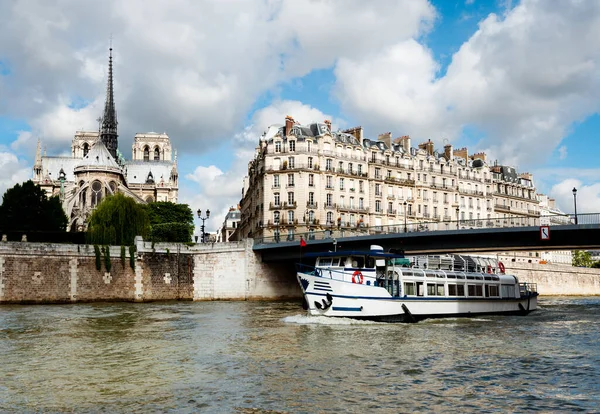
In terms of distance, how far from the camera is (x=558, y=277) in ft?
282

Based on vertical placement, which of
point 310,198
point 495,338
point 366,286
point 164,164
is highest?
point 164,164

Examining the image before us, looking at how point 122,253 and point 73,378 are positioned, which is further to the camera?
point 122,253

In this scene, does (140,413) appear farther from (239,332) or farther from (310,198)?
(310,198)

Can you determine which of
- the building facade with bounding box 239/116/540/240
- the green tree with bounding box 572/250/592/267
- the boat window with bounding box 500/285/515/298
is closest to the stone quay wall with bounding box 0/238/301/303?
the building facade with bounding box 239/116/540/240

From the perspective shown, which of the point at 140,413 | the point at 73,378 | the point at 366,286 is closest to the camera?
the point at 140,413

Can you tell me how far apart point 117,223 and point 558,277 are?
60.2 metres

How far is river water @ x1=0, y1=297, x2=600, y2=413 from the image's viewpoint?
47.3ft

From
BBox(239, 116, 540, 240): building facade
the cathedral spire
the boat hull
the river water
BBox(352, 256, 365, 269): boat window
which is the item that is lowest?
the river water

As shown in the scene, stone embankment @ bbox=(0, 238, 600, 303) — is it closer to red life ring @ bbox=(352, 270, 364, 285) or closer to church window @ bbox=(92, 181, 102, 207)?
red life ring @ bbox=(352, 270, 364, 285)

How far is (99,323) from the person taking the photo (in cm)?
3341

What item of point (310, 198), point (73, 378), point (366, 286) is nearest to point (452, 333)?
point (366, 286)

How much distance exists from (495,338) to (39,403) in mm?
18764

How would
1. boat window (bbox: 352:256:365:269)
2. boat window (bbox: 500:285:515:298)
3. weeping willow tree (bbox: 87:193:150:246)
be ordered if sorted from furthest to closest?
weeping willow tree (bbox: 87:193:150:246)
boat window (bbox: 500:285:515:298)
boat window (bbox: 352:256:365:269)

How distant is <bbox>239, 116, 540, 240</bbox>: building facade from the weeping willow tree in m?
15.0
